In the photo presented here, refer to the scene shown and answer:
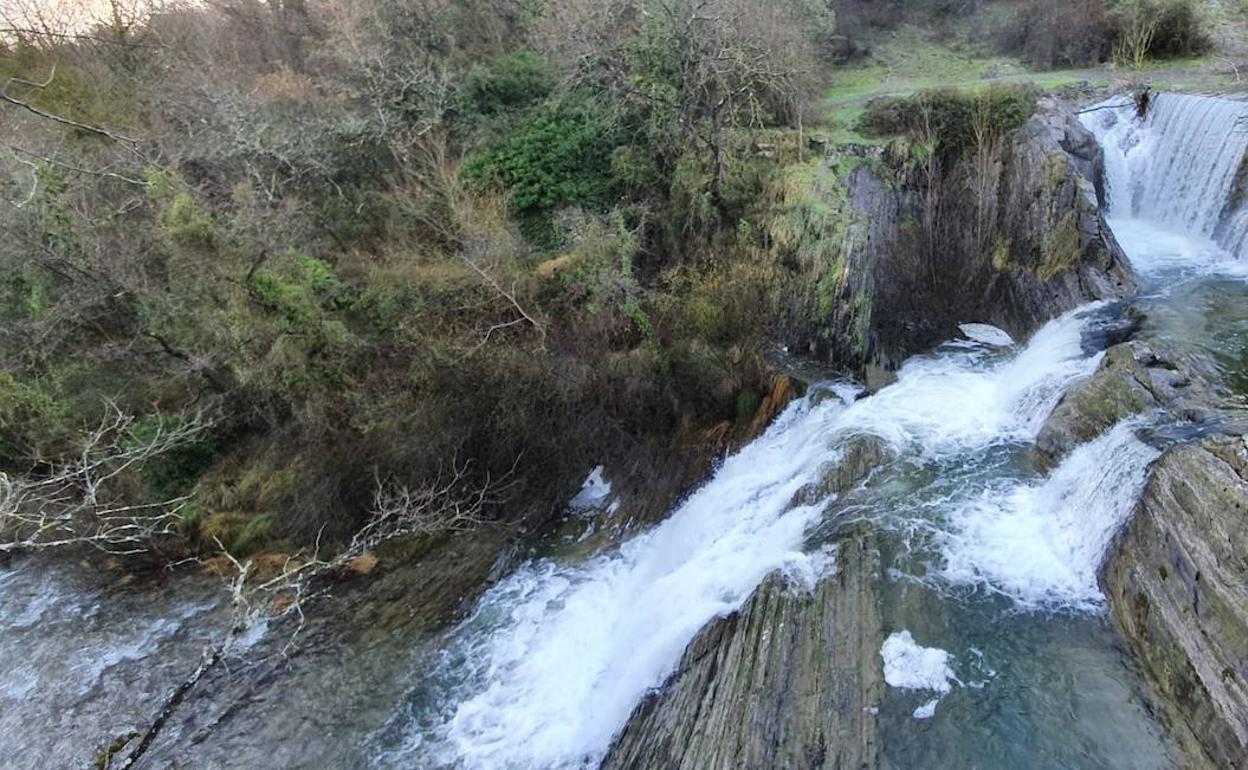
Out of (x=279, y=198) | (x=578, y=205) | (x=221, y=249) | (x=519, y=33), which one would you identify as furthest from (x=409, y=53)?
(x=221, y=249)

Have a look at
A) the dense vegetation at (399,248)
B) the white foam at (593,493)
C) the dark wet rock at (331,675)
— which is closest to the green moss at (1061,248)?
the dense vegetation at (399,248)

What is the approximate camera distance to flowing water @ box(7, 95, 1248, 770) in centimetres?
530

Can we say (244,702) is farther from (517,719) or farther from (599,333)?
(599,333)

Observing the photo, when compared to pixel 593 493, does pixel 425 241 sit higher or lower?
higher

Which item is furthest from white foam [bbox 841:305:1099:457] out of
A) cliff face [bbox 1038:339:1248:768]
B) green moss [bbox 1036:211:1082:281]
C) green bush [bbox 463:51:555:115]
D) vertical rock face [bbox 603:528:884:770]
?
green bush [bbox 463:51:555:115]

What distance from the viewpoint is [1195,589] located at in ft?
16.9

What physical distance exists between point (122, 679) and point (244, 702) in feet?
5.62

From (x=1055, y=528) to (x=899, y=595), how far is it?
183cm

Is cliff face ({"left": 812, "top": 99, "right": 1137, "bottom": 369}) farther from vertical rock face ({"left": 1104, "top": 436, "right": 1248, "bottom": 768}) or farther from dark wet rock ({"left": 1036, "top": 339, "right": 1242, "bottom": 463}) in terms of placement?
vertical rock face ({"left": 1104, "top": 436, "right": 1248, "bottom": 768})

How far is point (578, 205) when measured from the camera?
1280 cm

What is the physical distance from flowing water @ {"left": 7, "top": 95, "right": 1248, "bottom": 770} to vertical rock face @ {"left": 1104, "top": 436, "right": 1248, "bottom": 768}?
213 millimetres

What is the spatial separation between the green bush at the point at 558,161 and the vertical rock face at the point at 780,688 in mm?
8762

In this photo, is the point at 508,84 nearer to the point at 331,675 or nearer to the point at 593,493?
the point at 593,493

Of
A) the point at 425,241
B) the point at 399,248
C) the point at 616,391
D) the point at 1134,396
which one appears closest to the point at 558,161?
the point at 425,241
